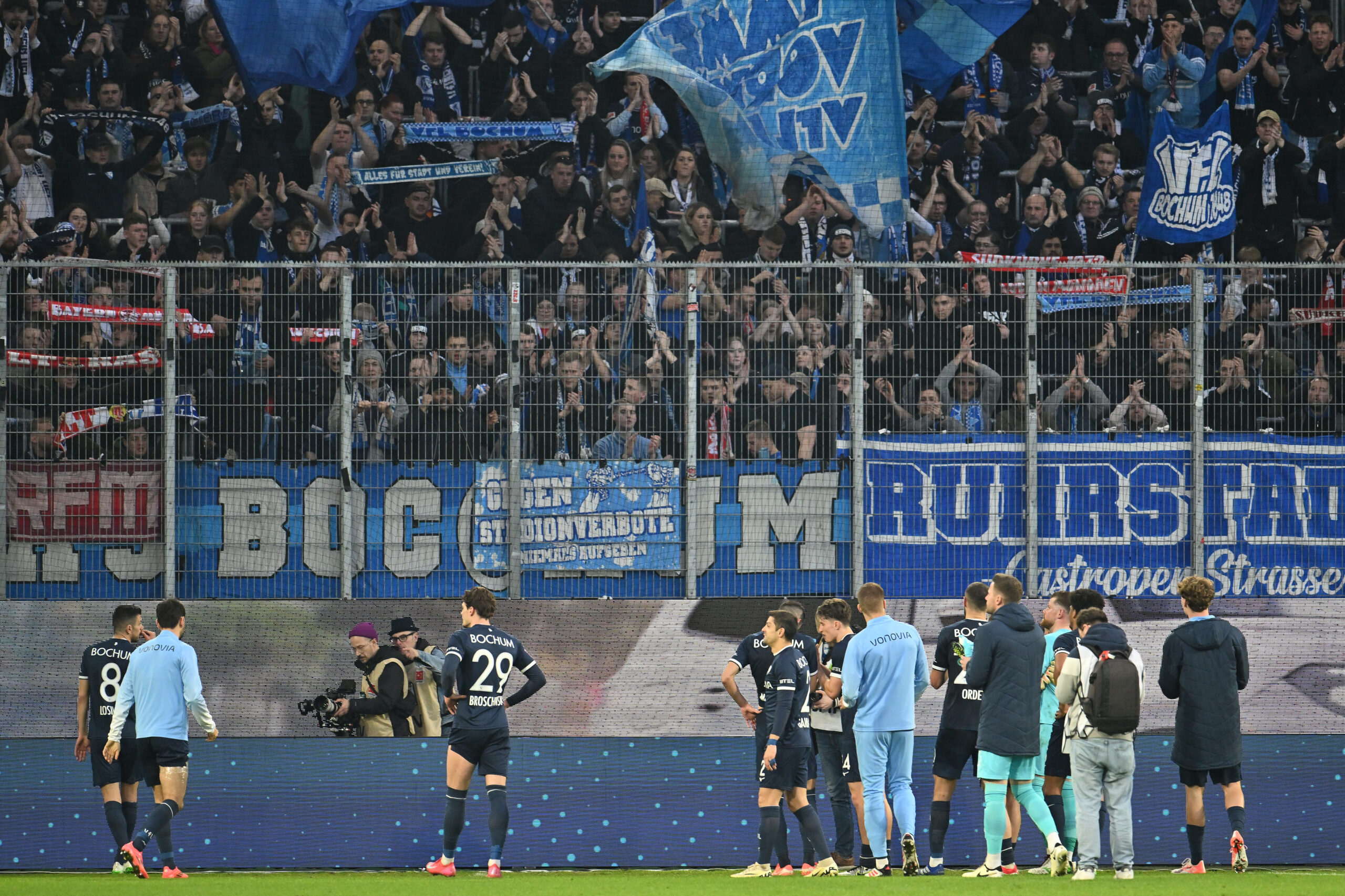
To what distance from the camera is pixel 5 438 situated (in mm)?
10609

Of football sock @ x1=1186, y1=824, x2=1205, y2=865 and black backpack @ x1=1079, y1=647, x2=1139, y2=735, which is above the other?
black backpack @ x1=1079, y1=647, x2=1139, y2=735

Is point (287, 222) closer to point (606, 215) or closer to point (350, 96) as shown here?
point (350, 96)

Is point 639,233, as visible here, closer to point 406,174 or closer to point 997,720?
point 406,174

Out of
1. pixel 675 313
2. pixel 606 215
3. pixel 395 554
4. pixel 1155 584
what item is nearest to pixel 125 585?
pixel 395 554

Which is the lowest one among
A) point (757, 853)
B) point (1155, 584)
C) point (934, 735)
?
point (757, 853)

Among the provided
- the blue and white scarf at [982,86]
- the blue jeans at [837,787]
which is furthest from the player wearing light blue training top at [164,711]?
the blue and white scarf at [982,86]

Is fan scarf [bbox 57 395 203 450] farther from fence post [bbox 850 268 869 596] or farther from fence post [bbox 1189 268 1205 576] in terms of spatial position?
fence post [bbox 1189 268 1205 576]

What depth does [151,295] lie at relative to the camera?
10.8 m

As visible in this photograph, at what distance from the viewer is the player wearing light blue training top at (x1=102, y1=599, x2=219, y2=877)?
30.7 feet

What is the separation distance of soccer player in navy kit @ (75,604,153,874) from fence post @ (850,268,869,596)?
5285 mm

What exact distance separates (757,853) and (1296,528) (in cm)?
491

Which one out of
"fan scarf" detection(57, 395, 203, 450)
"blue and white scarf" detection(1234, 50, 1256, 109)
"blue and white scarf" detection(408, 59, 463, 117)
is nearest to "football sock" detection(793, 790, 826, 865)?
"fan scarf" detection(57, 395, 203, 450)

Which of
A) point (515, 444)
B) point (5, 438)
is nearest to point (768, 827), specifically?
point (515, 444)

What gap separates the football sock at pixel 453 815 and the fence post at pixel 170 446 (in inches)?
117
